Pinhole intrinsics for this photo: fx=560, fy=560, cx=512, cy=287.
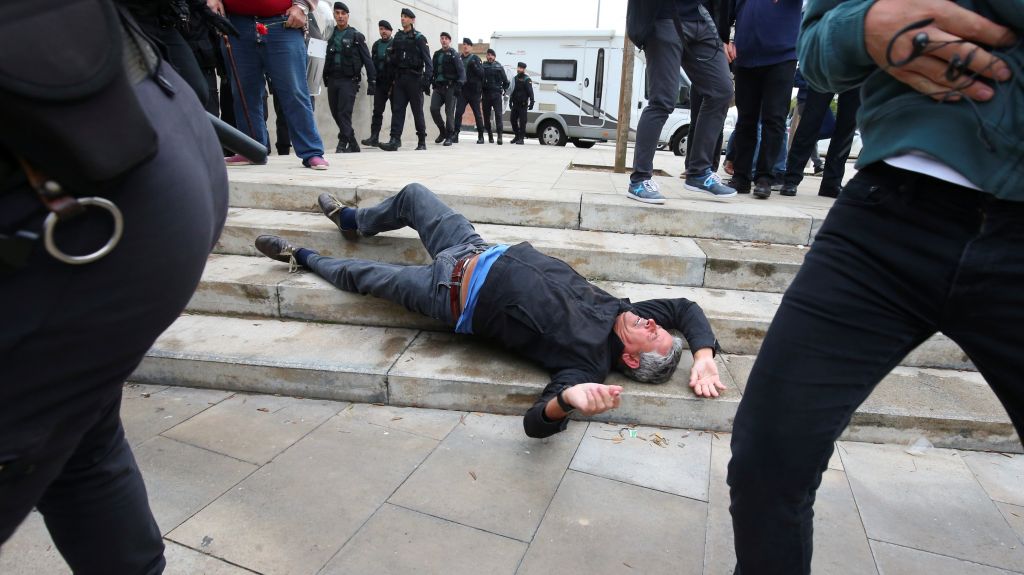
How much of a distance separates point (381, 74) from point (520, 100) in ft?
18.8

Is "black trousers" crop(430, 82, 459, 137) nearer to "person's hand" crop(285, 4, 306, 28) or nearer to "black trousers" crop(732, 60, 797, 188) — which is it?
"person's hand" crop(285, 4, 306, 28)

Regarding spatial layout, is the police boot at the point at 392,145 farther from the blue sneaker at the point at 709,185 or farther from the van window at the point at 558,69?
the van window at the point at 558,69

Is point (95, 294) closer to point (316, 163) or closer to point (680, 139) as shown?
point (316, 163)

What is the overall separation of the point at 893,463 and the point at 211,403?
2.90 metres

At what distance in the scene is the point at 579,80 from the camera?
579 inches

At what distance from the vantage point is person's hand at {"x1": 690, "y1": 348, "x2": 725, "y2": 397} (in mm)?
2398

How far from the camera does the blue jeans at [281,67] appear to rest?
15.1 feet

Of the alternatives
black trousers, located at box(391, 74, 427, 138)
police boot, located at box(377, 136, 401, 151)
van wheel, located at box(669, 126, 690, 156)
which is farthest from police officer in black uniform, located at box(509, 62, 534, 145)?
police boot, located at box(377, 136, 401, 151)

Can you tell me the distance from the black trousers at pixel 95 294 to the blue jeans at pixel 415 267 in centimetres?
182

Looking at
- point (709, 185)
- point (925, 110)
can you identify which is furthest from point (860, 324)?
point (709, 185)

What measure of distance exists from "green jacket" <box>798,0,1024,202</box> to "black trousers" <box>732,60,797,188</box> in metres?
3.82

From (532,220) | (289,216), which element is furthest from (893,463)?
(289,216)

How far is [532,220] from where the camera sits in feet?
12.6

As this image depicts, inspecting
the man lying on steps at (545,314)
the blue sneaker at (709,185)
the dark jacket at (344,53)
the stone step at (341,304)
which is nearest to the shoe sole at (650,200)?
the blue sneaker at (709,185)
